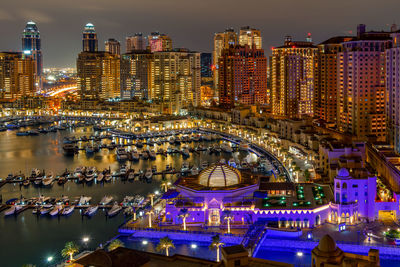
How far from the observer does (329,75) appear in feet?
226

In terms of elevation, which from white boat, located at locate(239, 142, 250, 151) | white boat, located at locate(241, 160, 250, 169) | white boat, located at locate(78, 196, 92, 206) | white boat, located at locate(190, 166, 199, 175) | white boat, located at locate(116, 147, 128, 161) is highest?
white boat, located at locate(239, 142, 250, 151)

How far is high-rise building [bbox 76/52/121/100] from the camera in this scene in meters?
131

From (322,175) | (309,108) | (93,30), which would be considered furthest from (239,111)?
(93,30)

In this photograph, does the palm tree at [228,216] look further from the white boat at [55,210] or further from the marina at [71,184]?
the white boat at [55,210]

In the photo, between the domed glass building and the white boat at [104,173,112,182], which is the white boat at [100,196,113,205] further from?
the white boat at [104,173,112,182]

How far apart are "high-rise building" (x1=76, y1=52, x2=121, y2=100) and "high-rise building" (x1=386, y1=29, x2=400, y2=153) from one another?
91.1 m

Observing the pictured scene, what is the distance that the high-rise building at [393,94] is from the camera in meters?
47.0

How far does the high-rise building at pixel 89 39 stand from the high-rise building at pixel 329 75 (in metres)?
113

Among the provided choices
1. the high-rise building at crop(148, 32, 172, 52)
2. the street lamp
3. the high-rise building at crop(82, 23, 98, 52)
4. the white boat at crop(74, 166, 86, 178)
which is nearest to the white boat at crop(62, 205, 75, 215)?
the street lamp

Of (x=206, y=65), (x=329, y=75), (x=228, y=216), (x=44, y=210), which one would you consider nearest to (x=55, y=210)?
(x=44, y=210)

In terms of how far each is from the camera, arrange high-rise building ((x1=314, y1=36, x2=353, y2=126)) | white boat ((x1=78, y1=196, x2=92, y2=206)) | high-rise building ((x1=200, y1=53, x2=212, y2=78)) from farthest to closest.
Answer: high-rise building ((x1=200, y1=53, x2=212, y2=78)) < high-rise building ((x1=314, y1=36, x2=353, y2=126)) < white boat ((x1=78, y1=196, x2=92, y2=206))

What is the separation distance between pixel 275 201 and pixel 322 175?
425 inches

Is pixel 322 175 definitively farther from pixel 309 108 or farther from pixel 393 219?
pixel 309 108

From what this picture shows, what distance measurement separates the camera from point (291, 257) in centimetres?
2803
